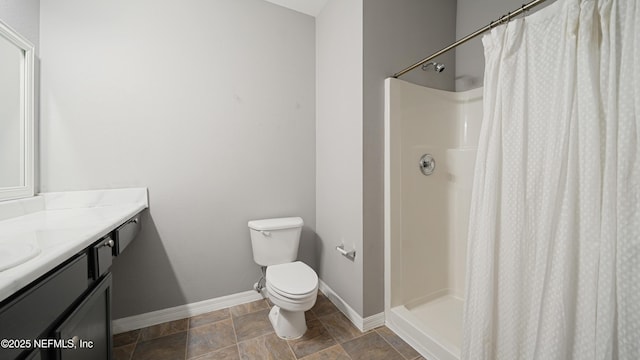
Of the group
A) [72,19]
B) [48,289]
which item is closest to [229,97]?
[72,19]

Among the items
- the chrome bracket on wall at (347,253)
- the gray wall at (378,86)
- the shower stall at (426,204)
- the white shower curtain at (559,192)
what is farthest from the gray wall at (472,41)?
the chrome bracket on wall at (347,253)

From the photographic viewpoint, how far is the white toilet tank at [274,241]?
5.64 feet

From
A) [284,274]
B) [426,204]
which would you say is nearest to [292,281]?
[284,274]

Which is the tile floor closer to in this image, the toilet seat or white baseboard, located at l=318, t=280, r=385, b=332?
white baseboard, located at l=318, t=280, r=385, b=332

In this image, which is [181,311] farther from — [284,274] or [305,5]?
[305,5]

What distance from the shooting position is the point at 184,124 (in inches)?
64.9

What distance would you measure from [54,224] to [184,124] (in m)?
0.90

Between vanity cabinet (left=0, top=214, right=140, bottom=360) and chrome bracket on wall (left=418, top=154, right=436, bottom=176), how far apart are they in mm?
1830

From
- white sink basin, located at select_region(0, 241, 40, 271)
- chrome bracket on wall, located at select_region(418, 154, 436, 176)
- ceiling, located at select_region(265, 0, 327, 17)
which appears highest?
ceiling, located at select_region(265, 0, 327, 17)

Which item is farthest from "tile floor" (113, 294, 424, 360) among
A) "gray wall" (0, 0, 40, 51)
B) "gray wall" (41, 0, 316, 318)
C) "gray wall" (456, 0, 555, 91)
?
"gray wall" (456, 0, 555, 91)

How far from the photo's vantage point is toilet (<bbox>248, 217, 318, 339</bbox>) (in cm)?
136

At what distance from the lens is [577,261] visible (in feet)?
2.52

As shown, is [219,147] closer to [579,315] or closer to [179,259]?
[179,259]

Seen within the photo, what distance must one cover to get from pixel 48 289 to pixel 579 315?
5.02 feet
